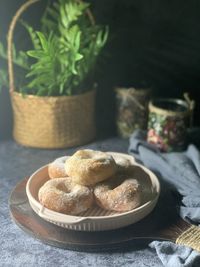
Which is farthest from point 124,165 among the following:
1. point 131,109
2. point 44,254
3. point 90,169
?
point 131,109

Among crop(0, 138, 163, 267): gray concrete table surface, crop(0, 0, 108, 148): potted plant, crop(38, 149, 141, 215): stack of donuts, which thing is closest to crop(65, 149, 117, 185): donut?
crop(38, 149, 141, 215): stack of donuts

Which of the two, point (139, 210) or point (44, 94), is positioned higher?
point (44, 94)

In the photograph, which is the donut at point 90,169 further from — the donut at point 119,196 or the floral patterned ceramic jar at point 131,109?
the floral patterned ceramic jar at point 131,109

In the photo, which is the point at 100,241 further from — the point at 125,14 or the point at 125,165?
the point at 125,14

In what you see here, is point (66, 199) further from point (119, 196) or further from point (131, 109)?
point (131, 109)

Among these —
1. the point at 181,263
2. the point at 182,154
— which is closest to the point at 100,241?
the point at 181,263

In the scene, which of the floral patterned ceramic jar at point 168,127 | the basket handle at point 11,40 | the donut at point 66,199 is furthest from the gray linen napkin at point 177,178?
the basket handle at point 11,40
